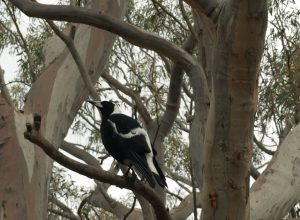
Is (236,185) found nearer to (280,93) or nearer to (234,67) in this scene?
(234,67)

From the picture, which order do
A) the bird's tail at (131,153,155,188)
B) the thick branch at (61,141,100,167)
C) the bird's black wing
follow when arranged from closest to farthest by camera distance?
the bird's tail at (131,153,155,188)
the bird's black wing
the thick branch at (61,141,100,167)

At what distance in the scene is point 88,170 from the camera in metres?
1.86

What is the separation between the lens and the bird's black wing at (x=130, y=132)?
2354 mm

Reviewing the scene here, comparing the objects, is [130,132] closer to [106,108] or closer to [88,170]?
[106,108]

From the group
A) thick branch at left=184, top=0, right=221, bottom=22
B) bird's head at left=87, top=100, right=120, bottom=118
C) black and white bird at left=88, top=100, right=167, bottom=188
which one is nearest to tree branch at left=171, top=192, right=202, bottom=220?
bird's head at left=87, top=100, right=120, bottom=118

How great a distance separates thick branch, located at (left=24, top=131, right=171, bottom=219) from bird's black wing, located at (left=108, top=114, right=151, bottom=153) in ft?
1.15

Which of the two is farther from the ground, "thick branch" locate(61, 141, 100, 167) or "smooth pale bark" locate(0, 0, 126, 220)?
"thick branch" locate(61, 141, 100, 167)

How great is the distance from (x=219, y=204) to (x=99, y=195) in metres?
3.54

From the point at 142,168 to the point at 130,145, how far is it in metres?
0.16

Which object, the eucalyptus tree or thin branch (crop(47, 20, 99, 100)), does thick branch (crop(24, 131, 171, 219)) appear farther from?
thin branch (crop(47, 20, 99, 100))

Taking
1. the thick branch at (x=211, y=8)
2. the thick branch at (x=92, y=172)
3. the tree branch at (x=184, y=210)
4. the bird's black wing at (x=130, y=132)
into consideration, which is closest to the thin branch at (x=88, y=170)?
the thick branch at (x=92, y=172)

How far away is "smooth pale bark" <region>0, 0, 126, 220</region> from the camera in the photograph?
9.64 ft

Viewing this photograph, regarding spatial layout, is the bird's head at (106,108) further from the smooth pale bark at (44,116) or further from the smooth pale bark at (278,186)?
the smooth pale bark at (278,186)

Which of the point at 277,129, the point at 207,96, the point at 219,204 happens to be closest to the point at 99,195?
the point at 277,129
